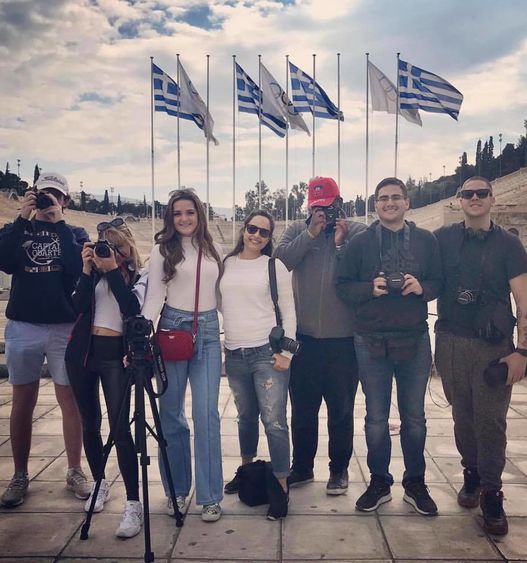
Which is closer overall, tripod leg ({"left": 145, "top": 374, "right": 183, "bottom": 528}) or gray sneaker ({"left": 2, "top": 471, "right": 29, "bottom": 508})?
tripod leg ({"left": 145, "top": 374, "right": 183, "bottom": 528})

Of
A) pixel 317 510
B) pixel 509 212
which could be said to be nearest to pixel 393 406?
pixel 317 510

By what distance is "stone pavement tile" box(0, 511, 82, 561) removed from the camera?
3053 mm

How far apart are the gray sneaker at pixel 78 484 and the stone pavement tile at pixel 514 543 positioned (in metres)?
2.74

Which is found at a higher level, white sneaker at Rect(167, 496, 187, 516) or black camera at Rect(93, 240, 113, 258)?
black camera at Rect(93, 240, 113, 258)

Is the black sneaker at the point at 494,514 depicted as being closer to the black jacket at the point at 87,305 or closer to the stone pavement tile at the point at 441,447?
the stone pavement tile at the point at 441,447

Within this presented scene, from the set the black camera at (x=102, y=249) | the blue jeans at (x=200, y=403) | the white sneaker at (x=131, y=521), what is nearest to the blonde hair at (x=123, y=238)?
the black camera at (x=102, y=249)

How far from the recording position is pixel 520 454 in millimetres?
4648

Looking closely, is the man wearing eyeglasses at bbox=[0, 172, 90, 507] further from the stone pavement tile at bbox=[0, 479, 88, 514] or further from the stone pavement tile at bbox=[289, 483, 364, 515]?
the stone pavement tile at bbox=[289, 483, 364, 515]

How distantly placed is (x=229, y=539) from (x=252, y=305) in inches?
56.9

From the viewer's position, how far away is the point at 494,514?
10.7 ft

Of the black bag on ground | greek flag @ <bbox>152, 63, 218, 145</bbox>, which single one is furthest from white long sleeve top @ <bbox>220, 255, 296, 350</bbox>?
greek flag @ <bbox>152, 63, 218, 145</bbox>

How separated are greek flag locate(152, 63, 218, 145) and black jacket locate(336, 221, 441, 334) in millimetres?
20440

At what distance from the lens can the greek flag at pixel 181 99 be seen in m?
22.3

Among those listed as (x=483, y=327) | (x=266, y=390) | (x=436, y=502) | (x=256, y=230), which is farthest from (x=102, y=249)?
(x=436, y=502)
